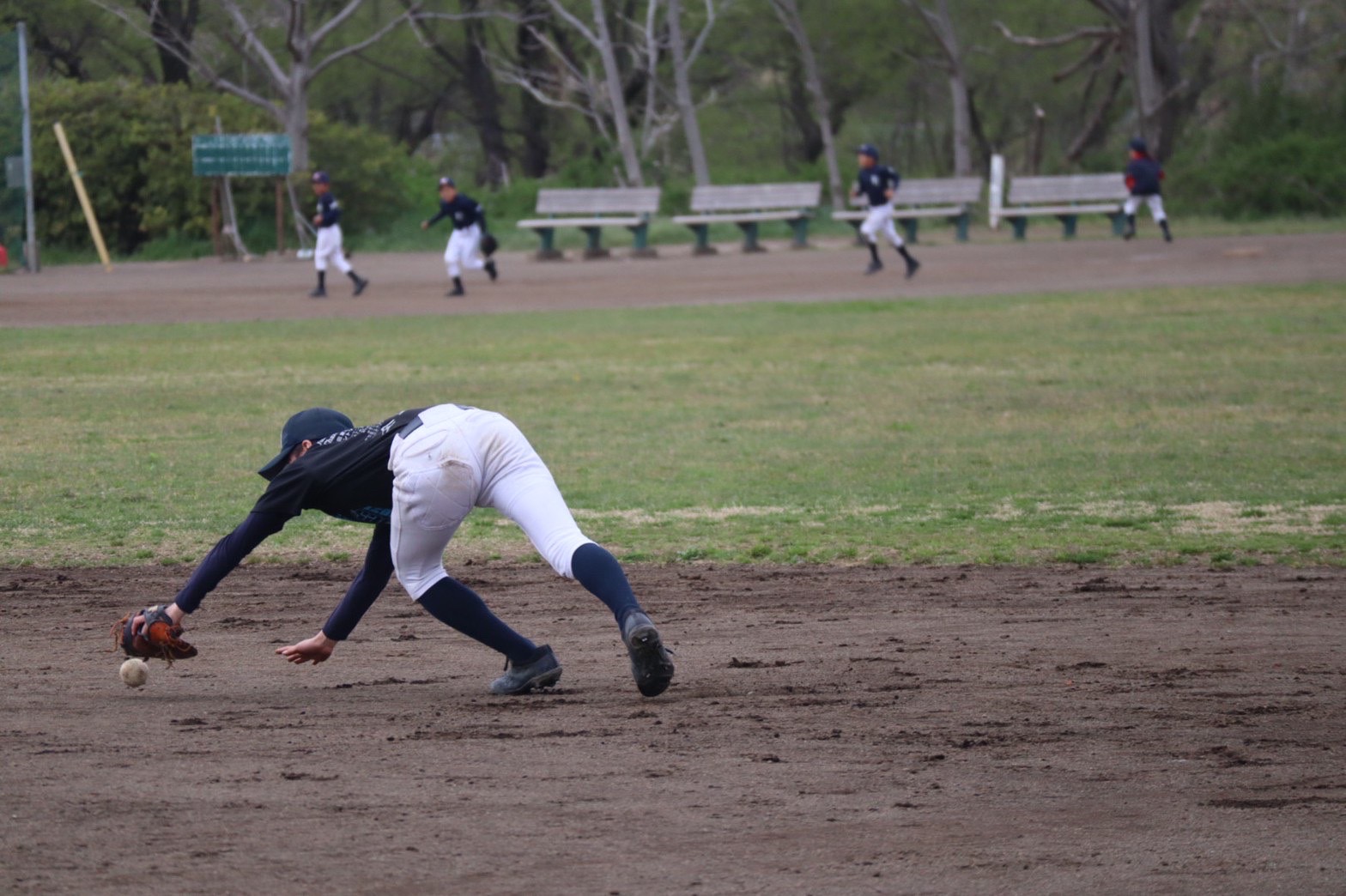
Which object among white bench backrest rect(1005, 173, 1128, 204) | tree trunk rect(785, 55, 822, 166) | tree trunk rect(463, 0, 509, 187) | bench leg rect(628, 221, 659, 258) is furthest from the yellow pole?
tree trunk rect(785, 55, 822, 166)

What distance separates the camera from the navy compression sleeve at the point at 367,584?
584 centimetres

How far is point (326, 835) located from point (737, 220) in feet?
85.2

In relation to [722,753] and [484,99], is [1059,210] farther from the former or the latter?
[722,753]

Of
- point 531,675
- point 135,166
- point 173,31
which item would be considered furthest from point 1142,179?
point 531,675

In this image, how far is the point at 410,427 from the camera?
5473 millimetres

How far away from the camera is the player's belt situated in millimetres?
5447

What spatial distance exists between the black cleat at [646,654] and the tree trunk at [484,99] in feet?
135

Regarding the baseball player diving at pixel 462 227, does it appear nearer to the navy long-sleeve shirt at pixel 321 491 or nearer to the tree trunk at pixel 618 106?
the tree trunk at pixel 618 106

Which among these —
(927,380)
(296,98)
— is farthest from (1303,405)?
(296,98)

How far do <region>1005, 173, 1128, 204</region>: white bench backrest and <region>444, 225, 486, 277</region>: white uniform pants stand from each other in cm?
1255

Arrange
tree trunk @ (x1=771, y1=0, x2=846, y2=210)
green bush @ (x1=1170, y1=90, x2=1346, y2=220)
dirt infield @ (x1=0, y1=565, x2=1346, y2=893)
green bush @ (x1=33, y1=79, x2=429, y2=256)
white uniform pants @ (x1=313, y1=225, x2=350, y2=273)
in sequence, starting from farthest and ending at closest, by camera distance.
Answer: tree trunk @ (x1=771, y1=0, x2=846, y2=210) → green bush @ (x1=1170, y1=90, x2=1346, y2=220) → green bush @ (x1=33, y1=79, x2=429, y2=256) → white uniform pants @ (x1=313, y1=225, x2=350, y2=273) → dirt infield @ (x1=0, y1=565, x2=1346, y2=893)

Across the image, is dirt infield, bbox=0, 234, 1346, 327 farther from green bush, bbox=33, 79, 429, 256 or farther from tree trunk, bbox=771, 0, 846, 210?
tree trunk, bbox=771, 0, 846, 210

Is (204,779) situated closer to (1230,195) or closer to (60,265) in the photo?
(60,265)

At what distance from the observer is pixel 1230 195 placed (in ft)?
108
